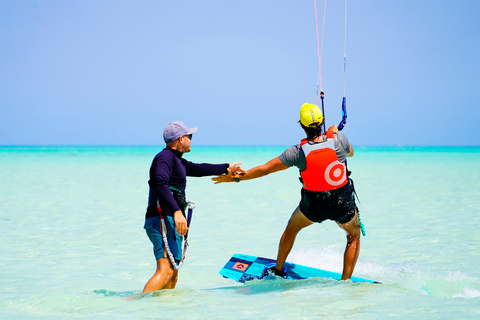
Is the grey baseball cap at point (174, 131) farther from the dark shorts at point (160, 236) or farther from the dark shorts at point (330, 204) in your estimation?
the dark shorts at point (330, 204)

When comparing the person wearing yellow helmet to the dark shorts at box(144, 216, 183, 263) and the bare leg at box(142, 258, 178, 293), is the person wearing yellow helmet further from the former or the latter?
the bare leg at box(142, 258, 178, 293)

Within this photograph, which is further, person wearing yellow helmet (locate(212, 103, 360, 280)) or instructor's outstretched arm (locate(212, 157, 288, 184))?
instructor's outstretched arm (locate(212, 157, 288, 184))

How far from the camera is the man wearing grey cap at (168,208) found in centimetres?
467

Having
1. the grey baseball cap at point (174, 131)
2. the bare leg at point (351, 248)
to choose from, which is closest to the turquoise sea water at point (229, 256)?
the bare leg at point (351, 248)

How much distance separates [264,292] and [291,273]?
909mm

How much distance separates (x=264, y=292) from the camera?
5172 mm

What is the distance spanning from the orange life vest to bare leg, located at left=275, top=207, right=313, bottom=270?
43 centimetres

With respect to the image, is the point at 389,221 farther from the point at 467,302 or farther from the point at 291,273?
the point at 467,302

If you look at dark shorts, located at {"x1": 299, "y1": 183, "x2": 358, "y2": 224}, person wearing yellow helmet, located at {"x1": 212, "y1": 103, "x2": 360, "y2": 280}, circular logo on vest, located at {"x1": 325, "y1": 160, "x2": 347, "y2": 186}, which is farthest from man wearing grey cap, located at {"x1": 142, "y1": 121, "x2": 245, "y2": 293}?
circular logo on vest, located at {"x1": 325, "y1": 160, "x2": 347, "y2": 186}

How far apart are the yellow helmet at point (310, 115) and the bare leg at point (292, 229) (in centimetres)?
104

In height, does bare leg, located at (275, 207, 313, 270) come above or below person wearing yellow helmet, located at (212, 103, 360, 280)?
below

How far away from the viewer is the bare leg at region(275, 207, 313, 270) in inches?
215

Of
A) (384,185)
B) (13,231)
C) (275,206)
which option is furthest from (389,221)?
(384,185)

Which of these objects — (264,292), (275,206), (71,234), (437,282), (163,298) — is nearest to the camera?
(163,298)
